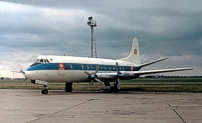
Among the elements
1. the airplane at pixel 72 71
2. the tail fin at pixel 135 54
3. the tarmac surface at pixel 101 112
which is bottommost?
the tarmac surface at pixel 101 112

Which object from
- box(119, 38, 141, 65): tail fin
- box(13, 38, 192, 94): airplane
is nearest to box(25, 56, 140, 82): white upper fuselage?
box(13, 38, 192, 94): airplane

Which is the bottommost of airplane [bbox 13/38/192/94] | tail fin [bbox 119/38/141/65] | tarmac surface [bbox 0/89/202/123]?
tarmac surface [bbox 0/89/202/123]

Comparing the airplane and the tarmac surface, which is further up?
the airplane

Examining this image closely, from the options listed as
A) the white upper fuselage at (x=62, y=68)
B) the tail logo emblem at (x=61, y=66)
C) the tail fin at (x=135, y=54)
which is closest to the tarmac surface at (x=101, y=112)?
the white upper fuselage at (x=62, y=68)

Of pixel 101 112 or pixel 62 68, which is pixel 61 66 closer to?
pixel 62 68

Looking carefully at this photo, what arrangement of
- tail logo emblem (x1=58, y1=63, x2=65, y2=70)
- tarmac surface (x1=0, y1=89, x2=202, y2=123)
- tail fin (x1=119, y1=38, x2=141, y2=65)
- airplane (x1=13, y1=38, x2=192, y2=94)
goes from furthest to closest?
tail fin (x1=119, y1=38, x2=141, y2=65), tail logo emblem (x1=58, y1=63, x2=65, y2=70), airplane (x1=13, y1=38, x2=192, y2=94), tarmac surface (x1=0, y1=89, x2=202, y2=123)

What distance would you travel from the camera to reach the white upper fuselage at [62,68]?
82.5 ft

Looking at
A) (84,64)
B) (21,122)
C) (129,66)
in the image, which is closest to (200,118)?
(21,122)

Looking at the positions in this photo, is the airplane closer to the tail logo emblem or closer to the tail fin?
the tail logo emblem

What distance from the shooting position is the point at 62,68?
26.8 m

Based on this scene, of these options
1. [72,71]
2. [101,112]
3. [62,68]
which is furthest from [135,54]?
[101,112]

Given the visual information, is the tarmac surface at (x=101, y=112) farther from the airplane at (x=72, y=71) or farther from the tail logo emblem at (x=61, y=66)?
the tail logo emblem at (x=61, y=66)

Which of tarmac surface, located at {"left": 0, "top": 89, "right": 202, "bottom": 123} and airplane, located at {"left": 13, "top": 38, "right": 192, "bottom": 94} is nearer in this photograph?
tarmac surface, located at {"left": 0, "top": 89, "right": 202, "bottom": 123}

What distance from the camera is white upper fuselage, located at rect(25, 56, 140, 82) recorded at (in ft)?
82.5
